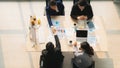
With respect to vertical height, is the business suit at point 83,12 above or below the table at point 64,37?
above

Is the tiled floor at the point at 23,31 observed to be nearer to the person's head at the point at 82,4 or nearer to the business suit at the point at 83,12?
the business suit at the point at 83,12

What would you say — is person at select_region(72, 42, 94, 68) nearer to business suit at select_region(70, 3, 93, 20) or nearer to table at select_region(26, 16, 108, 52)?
table at select_region(26, 16, 108, 52)

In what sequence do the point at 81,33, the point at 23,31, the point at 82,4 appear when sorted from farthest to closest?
the point at 23,31, the point at 82,4, the point at 81,33

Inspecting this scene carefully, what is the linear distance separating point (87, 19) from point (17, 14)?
206 centimetres

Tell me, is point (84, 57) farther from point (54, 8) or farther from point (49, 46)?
point (54, 8)

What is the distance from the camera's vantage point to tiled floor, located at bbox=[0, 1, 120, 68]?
5.60 metres

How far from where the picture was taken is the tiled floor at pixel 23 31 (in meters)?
5.60

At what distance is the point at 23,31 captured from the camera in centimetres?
637

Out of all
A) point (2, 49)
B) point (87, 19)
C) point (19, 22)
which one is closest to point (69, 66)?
point (87, 19)

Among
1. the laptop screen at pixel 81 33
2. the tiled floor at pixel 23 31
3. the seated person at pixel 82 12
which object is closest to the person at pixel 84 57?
the laptop screen at pixel 81 33

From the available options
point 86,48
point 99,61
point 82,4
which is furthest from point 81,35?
point 99,61

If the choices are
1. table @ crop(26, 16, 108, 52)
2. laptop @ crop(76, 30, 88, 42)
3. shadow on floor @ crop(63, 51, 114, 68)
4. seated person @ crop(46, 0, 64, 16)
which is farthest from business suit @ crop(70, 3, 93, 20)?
shadow on floor @ crop(63, 51, 114, 68)

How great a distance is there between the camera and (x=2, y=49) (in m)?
5.89

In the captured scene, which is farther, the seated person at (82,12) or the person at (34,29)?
the seated person at (82,12)
